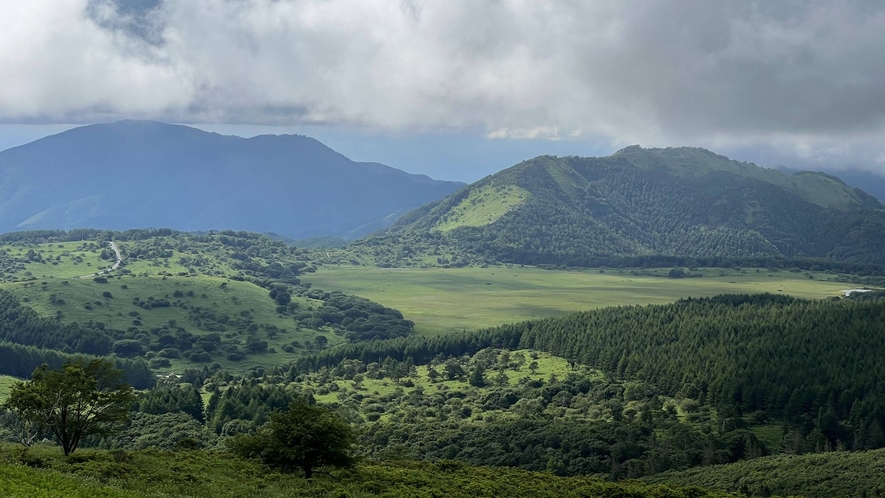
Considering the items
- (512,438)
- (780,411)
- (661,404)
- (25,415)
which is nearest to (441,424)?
(512,438)

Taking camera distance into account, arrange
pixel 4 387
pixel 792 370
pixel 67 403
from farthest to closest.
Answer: pixel 4 387 < pixel 792 370 < pixel 67 403

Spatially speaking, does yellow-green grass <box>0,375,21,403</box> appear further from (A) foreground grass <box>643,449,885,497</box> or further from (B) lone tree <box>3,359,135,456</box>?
(A) foreground grass <box>643,449,885,497</box>

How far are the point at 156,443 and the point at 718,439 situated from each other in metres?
87.3

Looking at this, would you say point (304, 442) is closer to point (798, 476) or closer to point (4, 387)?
point (798, 476)

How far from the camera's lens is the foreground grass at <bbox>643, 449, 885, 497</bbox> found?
91.8 m

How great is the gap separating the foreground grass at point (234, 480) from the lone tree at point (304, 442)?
5.03 ft

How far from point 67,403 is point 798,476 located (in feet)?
274

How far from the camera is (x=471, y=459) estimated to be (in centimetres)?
12206

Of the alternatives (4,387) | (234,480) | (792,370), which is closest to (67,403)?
(234,480)

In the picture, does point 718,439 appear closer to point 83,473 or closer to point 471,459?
point 471,459

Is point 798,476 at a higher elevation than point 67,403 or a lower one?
lower

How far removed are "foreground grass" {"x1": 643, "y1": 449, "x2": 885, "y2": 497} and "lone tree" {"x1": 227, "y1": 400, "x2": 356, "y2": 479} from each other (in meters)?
52.4

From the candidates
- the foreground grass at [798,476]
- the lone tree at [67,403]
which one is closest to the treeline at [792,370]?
the foreground grass at [798,476]

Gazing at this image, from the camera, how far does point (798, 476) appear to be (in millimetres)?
97750
